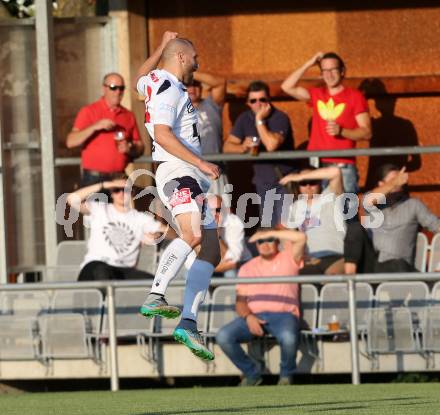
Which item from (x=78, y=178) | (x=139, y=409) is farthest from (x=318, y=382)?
(x=139, y=409)

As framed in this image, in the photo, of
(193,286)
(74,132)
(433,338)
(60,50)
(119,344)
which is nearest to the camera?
(193,286)

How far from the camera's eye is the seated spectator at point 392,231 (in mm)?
12164

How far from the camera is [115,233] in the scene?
12.6 metres

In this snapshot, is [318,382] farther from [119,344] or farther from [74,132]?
[74,132]

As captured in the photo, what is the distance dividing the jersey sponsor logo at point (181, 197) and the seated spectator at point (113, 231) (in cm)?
397

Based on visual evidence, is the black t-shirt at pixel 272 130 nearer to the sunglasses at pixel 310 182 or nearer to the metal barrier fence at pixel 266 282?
the sunglasses at pixel 310 182

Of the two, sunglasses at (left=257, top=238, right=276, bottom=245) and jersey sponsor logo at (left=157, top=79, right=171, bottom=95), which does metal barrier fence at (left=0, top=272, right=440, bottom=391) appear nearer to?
sunglasses at (left=257, top=238, right=276, bottom=245)

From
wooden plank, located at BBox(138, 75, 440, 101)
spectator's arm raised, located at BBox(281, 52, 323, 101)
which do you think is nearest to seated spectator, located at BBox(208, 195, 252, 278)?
spectator's arm raised, located at BBox(281, 52, 323, 101)

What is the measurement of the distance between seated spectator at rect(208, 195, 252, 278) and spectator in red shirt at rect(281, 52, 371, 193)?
1.11m

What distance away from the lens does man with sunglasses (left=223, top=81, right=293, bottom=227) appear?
12844mm

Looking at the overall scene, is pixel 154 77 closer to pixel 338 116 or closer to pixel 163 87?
pixel 163 87

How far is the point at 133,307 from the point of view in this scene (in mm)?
12062

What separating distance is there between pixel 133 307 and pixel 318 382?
6.73 ft

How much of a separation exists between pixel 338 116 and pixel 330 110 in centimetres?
10
